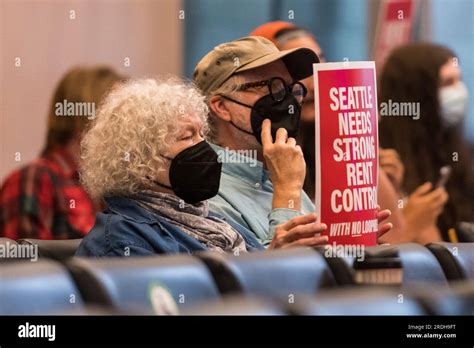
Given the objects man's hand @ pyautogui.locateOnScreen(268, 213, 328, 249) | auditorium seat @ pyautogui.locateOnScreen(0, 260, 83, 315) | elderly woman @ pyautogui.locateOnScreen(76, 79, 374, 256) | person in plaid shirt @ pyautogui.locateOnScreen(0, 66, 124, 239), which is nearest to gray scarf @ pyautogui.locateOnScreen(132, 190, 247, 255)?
elderly woman @ pyautogui.locateOnScreen(76, 79, 374, 256)

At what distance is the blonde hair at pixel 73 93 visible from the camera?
389cm

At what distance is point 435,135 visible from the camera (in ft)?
14.1

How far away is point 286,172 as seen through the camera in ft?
10.1

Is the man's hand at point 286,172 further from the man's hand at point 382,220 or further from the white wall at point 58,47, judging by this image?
the white wall at point 58,47

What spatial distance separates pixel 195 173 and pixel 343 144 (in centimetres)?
39

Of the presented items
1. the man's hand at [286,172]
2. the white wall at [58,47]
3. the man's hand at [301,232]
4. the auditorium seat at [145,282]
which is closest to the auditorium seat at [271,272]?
the auditorium seat at [145,282]

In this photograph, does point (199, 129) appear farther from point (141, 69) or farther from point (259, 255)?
point (141, 69)

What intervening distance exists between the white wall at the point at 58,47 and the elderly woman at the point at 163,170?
1.30 metres

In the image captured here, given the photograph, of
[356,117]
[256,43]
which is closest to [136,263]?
[356,117]

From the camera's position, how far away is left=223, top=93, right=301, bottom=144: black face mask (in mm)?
3143

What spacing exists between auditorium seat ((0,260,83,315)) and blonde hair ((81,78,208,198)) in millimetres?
717
